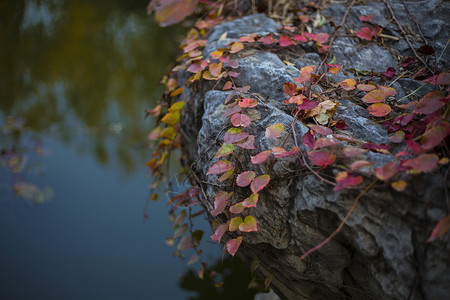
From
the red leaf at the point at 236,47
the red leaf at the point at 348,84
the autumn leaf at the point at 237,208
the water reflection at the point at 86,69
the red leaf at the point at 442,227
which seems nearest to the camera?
the red leaf at the point at 442,227

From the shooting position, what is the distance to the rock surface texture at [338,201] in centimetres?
66

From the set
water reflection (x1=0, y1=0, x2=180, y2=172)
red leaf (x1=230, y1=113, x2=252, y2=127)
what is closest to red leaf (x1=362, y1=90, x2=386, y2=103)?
red leaf (x1=230, y1=113, x2=252, y2=127)

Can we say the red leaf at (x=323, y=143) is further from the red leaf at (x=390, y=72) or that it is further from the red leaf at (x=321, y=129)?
the red leaf at (x=390, y=72)

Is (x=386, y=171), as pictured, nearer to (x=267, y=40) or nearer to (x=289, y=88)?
(x=289, y=88)

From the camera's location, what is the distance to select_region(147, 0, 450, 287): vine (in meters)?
0.66

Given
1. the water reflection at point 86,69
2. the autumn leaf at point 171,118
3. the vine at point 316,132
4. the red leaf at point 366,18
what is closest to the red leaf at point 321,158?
the vine at point 316,132

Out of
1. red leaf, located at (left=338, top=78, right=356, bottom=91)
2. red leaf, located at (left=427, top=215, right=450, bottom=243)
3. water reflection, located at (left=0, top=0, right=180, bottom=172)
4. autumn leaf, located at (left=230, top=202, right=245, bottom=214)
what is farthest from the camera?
water reflection, located at (left=0, top=0, right=180, bottom=172)

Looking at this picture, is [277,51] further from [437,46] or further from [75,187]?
[75,187]

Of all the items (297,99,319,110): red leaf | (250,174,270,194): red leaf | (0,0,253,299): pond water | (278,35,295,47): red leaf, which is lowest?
(0,0,253,299): pond water

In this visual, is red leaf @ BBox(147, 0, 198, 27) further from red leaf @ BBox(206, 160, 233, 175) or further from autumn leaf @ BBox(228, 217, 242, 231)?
autumn leaf @ BBox(228, 217, 242, 231)

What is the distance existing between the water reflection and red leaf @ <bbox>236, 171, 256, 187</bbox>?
1.50m

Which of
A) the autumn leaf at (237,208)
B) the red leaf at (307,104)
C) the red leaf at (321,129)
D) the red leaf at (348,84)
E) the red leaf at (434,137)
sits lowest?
the autumn leaf at (237,208)

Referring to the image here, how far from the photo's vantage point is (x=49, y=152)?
7.27 feet

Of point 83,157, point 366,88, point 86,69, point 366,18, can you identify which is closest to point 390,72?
point 366,88
